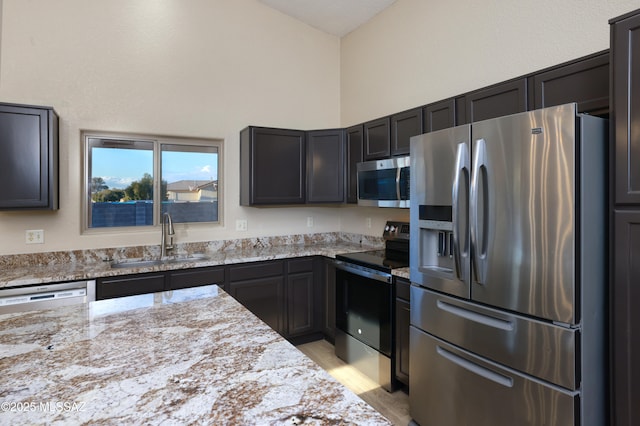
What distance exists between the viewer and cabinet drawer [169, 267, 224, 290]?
2830 mm

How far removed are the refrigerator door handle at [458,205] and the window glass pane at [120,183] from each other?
2831mm

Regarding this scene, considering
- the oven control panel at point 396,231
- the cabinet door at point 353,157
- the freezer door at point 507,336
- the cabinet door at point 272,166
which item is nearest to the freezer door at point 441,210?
the freezer door at point 507,336

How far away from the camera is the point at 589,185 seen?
1.48m

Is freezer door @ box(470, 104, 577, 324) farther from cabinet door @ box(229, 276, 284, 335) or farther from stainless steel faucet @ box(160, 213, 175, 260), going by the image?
stainless steel faucet @ box(160, 213, 175, 260)

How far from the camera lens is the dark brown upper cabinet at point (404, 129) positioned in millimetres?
2762

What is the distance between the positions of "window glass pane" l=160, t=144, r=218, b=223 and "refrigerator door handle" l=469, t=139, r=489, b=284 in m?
2.70

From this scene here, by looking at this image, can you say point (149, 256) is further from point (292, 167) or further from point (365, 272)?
point (365, 272)

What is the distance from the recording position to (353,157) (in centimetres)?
353

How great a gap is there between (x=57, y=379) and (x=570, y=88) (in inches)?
98.7

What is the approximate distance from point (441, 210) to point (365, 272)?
37.2 inches

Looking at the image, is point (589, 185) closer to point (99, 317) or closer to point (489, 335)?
point (489, 335)

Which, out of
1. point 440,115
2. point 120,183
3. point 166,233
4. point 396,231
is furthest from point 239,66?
point 396,231

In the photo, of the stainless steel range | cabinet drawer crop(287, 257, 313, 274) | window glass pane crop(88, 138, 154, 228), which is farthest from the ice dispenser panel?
window glass pane crop(88, 138, 154, 228)

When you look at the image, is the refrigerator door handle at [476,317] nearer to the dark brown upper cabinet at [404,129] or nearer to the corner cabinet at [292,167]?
the dark brown upper cabinet at [404,129]
